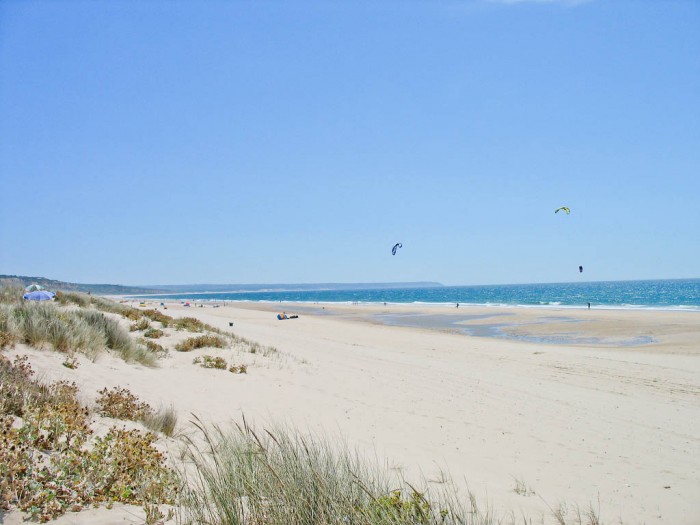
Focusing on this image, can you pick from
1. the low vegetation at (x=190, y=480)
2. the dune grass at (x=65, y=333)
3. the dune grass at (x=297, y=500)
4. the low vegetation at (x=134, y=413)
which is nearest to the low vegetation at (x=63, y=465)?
the low vegetation at (x=190, y=480)

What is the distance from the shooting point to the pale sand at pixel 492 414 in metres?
5.93

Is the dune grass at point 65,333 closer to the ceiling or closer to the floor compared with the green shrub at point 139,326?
closer to the ceiling

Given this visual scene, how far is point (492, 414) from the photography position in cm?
954

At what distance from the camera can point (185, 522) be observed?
132 inches

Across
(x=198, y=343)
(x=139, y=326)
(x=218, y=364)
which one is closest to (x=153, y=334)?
(x=139, y=326)

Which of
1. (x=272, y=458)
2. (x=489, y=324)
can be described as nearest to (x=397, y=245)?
(x=489, y=324)

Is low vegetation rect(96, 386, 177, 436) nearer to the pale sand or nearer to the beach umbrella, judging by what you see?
the pale sand

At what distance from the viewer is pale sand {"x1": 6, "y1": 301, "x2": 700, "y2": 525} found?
5.93 meters

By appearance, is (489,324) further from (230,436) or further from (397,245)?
(230,436)

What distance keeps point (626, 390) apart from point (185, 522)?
12.6m

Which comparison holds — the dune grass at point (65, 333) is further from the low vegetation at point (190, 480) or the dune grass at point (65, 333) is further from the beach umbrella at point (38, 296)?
the beach umbrella at point (38, 296)

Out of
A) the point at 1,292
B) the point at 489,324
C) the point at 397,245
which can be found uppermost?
the point at 397,245

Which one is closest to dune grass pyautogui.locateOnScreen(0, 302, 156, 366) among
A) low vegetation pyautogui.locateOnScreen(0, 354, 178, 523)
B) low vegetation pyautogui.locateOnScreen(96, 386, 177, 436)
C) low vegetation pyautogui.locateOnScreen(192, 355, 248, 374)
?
low vegetation pyautogui.locateOnScreen(192, 355, 248, 374)

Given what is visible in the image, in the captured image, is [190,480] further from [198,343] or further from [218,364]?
[198,343]
